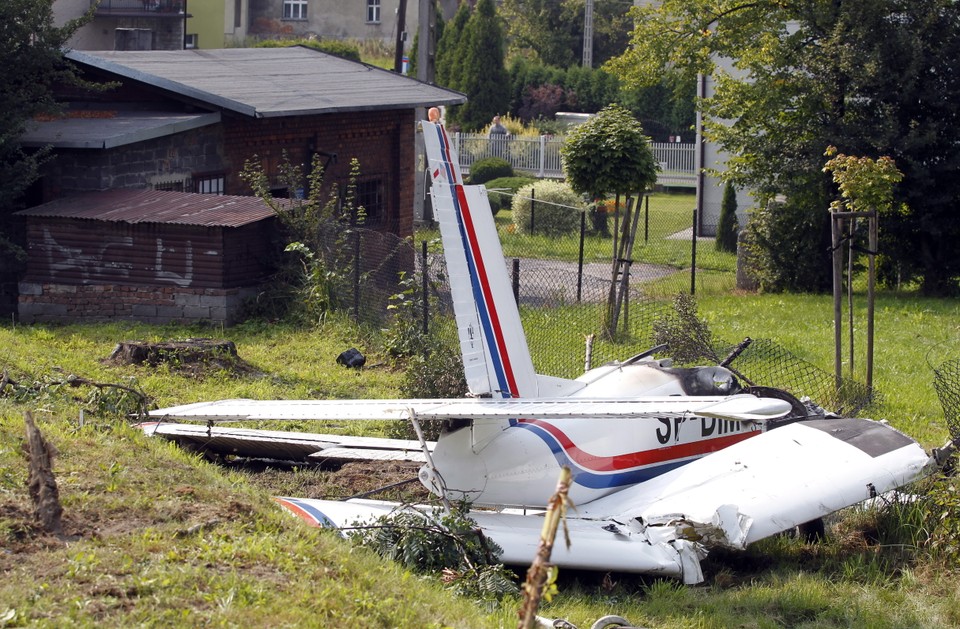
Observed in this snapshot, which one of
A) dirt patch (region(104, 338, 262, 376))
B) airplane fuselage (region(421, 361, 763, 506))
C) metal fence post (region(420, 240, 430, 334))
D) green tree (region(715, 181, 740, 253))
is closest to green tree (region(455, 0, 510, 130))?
green tree (region(715, 181, 740, 253))

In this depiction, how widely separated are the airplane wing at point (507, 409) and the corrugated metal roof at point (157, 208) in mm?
6995

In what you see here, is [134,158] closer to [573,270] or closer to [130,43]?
[573,270]

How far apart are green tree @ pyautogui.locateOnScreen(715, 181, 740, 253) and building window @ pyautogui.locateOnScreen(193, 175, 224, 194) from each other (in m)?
13.2

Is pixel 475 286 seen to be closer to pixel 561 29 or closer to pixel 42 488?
pixel 42 488

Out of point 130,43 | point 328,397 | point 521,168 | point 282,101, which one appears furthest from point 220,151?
point 130,43

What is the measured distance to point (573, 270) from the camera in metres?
22.5

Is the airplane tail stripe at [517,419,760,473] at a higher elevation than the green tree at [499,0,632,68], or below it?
below

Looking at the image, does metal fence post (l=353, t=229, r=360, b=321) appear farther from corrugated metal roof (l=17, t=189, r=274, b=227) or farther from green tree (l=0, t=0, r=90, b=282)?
green tree (l=0, t=0, r=90, b=282)

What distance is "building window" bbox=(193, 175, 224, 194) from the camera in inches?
685

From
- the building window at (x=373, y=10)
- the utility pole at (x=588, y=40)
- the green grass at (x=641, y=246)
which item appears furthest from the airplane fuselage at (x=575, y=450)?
the building window at (x=373, y=10)

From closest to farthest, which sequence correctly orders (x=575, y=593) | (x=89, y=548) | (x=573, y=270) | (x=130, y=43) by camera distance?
(x=89, y=548) < (x=575, y=593) < (x=573, y=270) < (x=130, y=43)

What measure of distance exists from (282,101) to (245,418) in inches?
456

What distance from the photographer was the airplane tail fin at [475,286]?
7547 mm

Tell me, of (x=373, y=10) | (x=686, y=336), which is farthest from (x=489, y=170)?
(x=373, y=10)
